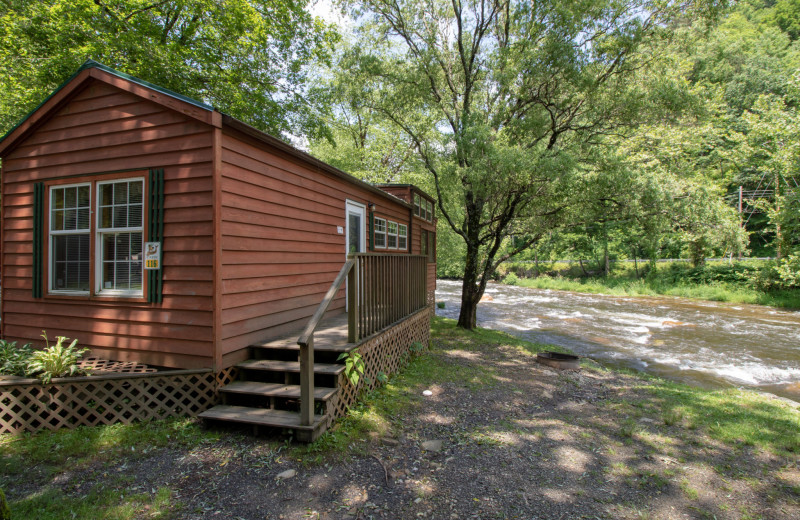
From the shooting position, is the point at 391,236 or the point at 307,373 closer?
the point at 307,373

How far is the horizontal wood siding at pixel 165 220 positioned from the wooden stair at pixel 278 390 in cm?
47

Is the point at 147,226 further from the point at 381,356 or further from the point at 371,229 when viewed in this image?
the point at 371,229

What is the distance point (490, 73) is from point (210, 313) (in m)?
8.88

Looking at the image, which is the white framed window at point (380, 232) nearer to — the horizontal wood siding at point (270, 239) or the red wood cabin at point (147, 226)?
the horizontal wood siding at point (270, 239)

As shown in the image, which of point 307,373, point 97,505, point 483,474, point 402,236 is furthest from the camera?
point 402,236

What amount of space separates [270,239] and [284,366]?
1.60 m

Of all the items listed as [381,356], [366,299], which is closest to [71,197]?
[366,299]

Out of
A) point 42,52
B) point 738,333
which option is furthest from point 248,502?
point 738,333

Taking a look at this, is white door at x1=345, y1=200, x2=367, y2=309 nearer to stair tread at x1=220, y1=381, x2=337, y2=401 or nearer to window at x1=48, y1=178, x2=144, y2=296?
stair tread at x1=220, y1=381, x2=337, y2=401

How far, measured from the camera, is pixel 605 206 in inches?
330

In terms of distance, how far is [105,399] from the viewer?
12.4ft

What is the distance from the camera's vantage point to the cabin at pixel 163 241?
151 inches

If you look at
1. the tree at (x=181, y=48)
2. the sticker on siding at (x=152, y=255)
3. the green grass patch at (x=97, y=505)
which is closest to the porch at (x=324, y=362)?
the green grass patch at (x=97, y=505)

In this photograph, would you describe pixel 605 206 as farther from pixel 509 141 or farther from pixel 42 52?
pixel 42 52
